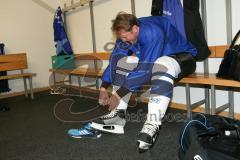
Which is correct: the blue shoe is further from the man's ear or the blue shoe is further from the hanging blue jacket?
the man's ear

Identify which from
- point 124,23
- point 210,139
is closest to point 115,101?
point 124,23

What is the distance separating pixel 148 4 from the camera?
2.80 m

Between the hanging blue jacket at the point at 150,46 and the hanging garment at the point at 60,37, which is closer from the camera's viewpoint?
the hanging blue jacket at the point at 150,46

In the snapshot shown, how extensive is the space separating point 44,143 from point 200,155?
1.28 meters

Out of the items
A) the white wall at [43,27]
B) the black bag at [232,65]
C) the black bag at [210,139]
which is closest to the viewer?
the black bag at [210,139]

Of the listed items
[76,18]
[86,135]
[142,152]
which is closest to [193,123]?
[142,152]

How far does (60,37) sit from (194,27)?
2.54m

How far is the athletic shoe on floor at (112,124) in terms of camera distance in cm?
198

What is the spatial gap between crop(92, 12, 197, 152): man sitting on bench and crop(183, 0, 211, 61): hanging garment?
0.05 m

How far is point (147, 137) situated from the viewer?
5.09ft

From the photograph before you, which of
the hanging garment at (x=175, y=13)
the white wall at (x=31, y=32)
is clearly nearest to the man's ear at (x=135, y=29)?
the hanging garment at (x=175, y=13)

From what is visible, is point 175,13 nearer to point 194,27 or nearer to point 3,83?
point 194,27

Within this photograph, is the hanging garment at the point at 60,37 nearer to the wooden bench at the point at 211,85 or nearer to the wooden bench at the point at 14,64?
the wooden bench at the point at 14,64

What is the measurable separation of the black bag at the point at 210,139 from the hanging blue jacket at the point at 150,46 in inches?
22.2
